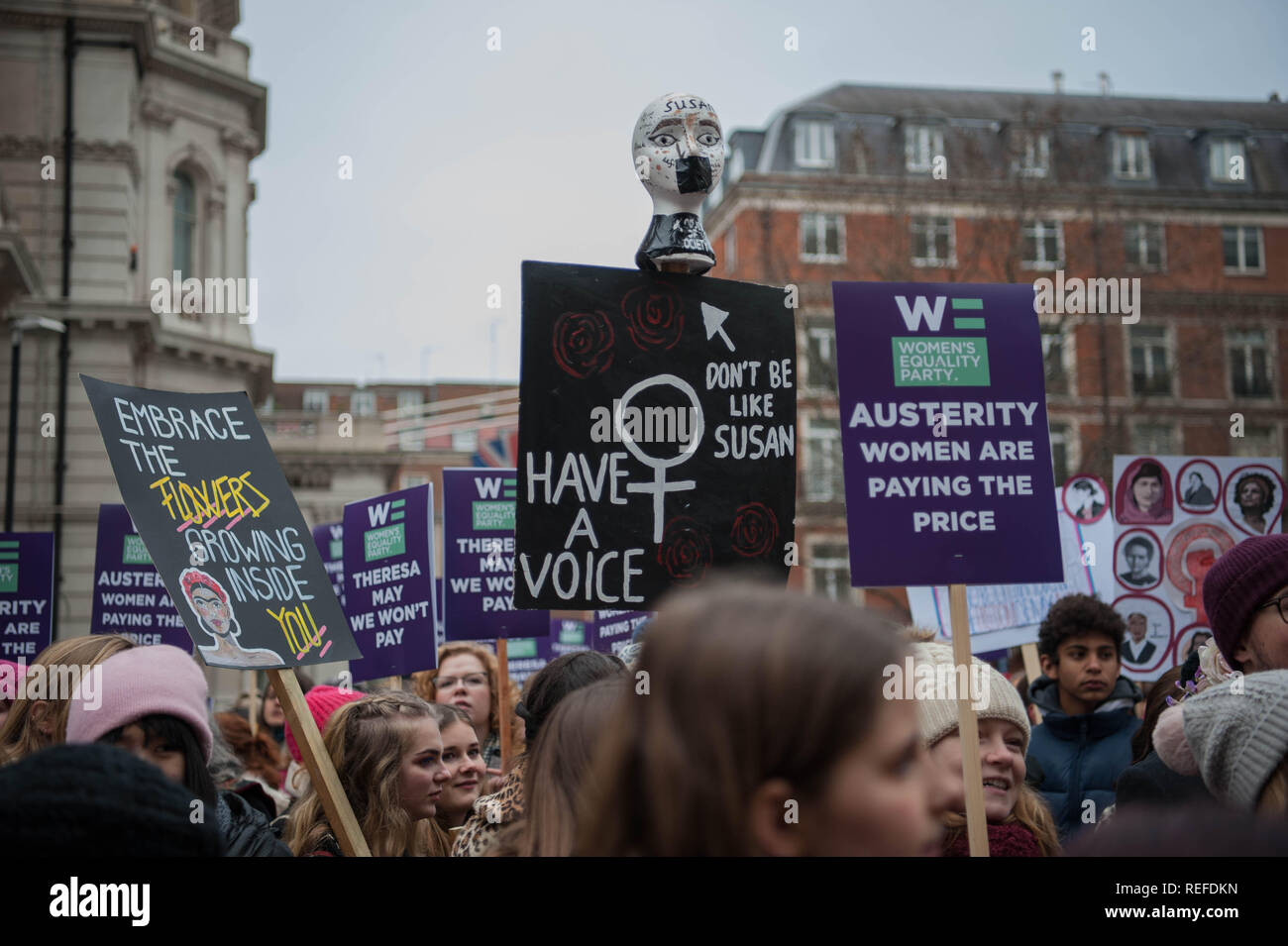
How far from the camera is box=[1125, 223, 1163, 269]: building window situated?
112ft

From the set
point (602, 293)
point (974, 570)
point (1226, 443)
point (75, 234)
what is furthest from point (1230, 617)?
point (1226, 443)

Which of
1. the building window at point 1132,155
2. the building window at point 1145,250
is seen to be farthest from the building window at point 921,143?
the building window at point 1145,250

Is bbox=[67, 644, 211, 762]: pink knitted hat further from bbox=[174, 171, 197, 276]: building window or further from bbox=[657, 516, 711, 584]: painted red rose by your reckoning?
bbox=[174, 171, 197, 276]: building window

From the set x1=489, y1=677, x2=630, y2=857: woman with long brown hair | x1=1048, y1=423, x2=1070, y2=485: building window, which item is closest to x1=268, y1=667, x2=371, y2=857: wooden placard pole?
x1=489, y1=677, x2=630, y2=857: woman with long brown hair

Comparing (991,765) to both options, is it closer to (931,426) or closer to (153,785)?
(931,426)

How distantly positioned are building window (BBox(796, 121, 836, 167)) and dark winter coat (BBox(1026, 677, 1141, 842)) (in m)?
36.6

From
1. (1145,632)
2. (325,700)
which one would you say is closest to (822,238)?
(1145,632)

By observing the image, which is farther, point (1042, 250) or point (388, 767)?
point (1042, 250)

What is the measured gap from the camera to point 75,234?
90.6 feet

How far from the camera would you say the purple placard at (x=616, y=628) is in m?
8.62

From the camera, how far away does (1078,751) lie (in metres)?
5.89

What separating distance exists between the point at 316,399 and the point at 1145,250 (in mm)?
51117

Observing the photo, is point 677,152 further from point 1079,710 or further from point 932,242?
point 932,242

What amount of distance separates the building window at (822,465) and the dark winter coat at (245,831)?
2452 centimetres
